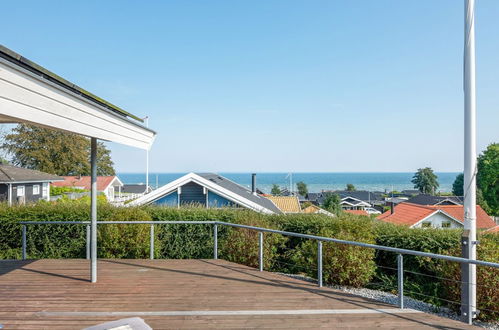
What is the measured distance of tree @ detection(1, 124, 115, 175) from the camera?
1414 inches

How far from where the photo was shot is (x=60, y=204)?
30.8 ft

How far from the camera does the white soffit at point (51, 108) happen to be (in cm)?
247

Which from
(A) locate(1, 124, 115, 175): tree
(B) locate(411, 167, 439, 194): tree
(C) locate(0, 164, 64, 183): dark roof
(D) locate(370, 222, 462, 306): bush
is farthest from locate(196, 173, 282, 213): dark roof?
(B) locate(411, 167, 439, 194): tree

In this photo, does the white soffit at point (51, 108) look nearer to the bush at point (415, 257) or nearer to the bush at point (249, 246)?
the bush at point (249, 246)

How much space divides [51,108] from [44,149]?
4045 cm

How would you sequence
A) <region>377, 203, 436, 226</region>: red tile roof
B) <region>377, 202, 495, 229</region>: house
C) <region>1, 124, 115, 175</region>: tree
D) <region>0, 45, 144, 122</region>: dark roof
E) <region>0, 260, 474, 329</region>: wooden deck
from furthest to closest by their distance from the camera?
<region>1, 124, 115, 175</region>: tree < <region>377, 202, 495, 229</region>: house < <region>377, 203, 436, 226</region>: red tile roof < <region>0, 260, 474, 329</region>: wooden deck < <region>0, 45, 144, 122</region>: dark roof

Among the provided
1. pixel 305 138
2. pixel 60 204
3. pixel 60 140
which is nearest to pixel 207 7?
pixel 60 204

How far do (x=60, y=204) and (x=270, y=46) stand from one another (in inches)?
467

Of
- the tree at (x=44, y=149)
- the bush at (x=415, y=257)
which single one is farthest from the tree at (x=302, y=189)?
the bush at (x=415, y=257)

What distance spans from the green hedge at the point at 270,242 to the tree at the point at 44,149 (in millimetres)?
30883

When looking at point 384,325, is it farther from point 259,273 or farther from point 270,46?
point 270,46

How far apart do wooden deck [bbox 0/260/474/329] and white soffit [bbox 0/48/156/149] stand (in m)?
2.20

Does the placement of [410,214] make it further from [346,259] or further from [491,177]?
[491,177]

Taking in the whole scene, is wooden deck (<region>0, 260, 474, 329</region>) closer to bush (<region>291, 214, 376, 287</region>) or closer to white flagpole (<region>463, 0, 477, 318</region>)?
bush (<region>291, 214, 376, 287</region>)
